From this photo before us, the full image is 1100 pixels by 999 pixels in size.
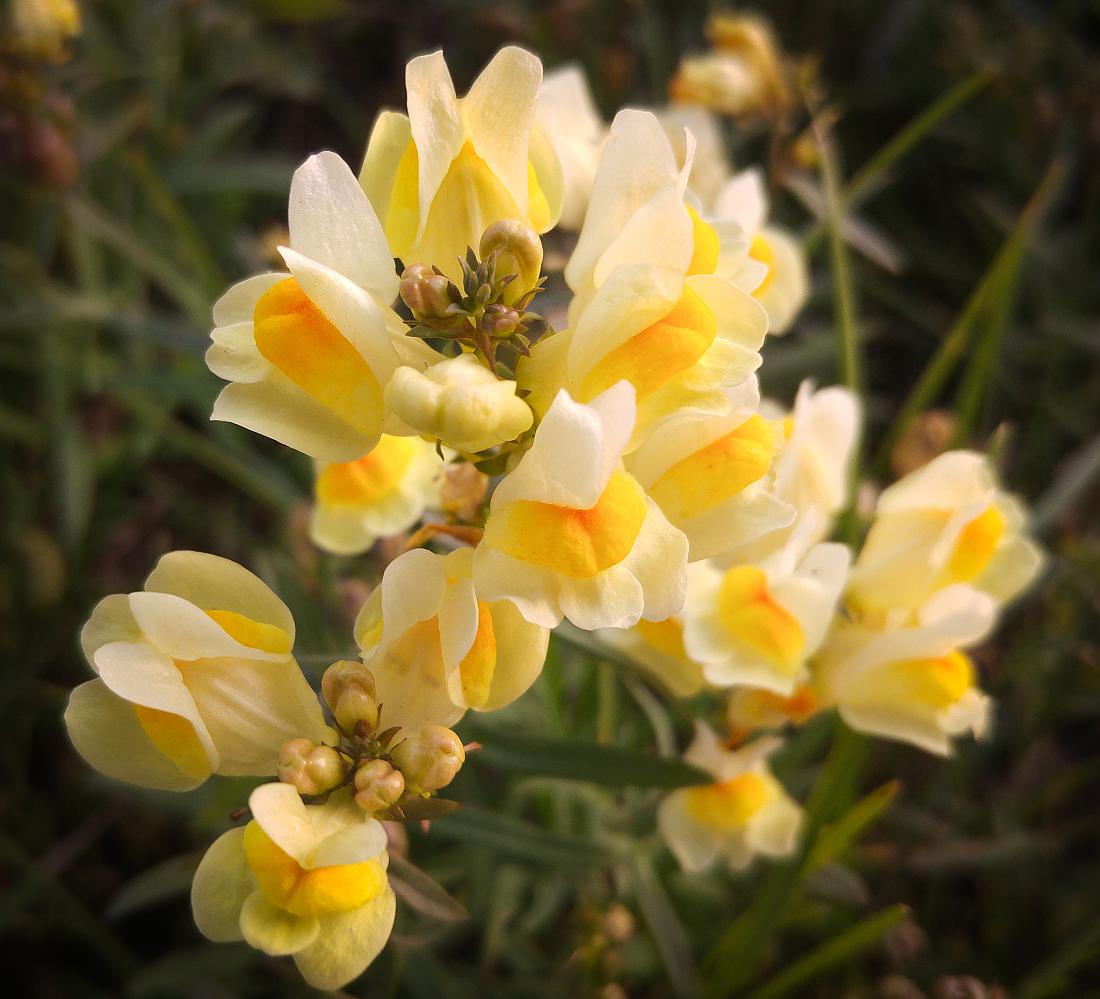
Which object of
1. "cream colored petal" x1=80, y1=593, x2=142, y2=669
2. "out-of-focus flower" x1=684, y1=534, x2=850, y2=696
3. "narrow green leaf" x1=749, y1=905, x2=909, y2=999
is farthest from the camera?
"narrow green leaf" x1=749, y1=905, x2=909, y2=999

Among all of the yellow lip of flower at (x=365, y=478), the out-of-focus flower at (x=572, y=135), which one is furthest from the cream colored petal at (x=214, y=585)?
the out-of-focus flower at (x=572, y=135)

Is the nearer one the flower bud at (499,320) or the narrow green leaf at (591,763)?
the flower bud at (499,320)

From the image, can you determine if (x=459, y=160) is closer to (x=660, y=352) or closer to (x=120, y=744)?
(x=660, y=352)

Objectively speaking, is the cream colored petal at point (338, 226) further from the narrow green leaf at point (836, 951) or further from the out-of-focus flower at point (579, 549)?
the narrow green leaf at point (836, 951)

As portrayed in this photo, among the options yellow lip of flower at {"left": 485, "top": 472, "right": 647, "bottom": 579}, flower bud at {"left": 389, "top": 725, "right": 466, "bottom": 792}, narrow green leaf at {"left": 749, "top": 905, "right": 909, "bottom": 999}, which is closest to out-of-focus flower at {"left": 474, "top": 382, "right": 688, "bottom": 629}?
yellow lip of flower at {"left": 485, "top": 472, "right": 647, "bottom": 579}

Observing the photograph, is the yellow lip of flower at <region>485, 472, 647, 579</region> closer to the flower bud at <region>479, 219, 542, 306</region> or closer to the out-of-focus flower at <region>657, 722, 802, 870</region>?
the flower bud at <region>479, 219, 542, 306</region>

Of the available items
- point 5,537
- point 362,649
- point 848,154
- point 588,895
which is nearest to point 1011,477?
point 848,154
